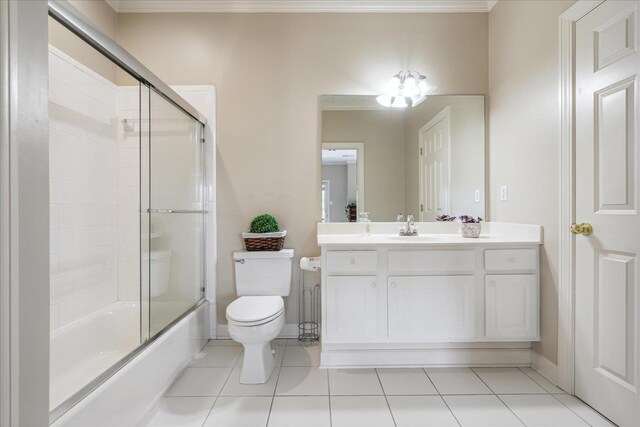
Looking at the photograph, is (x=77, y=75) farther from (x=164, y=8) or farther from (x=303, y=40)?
(x=303, y=40)

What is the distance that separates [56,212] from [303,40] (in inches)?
81.6

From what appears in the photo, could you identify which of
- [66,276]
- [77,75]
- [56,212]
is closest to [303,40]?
[77,75]

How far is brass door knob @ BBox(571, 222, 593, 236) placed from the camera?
165cm

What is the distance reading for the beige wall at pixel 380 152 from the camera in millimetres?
2570

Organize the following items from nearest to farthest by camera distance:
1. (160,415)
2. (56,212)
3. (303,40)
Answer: (160,415)
(56,212)
(303,40)

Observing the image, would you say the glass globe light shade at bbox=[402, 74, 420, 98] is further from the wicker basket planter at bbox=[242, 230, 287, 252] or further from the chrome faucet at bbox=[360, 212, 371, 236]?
the wicker basket planter at bbox=[242, 230, 287, 252]

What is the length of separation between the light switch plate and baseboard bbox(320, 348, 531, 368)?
1.03 meters

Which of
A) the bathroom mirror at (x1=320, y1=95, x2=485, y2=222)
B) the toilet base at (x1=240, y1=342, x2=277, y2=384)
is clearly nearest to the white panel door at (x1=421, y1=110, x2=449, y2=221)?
the bathroom mirror at (x1=320, y1=95, x2=485, y2=222)

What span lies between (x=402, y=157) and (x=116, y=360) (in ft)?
7.41

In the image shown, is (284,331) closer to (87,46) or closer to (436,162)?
(436,162)

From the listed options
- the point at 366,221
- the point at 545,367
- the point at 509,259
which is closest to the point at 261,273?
the point at 366,221

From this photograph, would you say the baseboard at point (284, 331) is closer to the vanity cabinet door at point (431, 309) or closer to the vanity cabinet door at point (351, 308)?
the vanity cabinet door at point (351, 308)

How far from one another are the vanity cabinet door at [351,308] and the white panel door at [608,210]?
43.2 inches

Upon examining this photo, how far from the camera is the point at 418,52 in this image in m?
2.57
